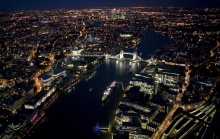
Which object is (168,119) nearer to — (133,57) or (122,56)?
(133,57)

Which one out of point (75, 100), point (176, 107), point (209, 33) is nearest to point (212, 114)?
point (176, 107)

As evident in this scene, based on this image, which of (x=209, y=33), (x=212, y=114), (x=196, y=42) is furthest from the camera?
(x=209, y=33)

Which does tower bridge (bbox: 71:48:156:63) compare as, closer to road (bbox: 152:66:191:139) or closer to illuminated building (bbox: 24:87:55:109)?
road (bbox: 152:66:191:139)

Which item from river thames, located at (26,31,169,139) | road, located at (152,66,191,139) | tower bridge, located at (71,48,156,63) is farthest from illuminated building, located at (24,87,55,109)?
tower bridge, located at (71,48,156,63)

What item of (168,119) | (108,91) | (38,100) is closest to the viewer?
(168,119)

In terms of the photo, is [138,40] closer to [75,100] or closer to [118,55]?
[118,55]

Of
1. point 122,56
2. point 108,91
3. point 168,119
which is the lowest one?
point 168,119

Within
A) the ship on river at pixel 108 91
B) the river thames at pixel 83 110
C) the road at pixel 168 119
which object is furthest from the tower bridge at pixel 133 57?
the ship on river at pixel 108 91

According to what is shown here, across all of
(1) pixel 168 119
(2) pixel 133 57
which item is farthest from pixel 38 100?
(2) pixel 133 57

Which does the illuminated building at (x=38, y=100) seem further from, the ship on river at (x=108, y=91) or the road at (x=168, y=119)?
the road at (x=168, y=119)
